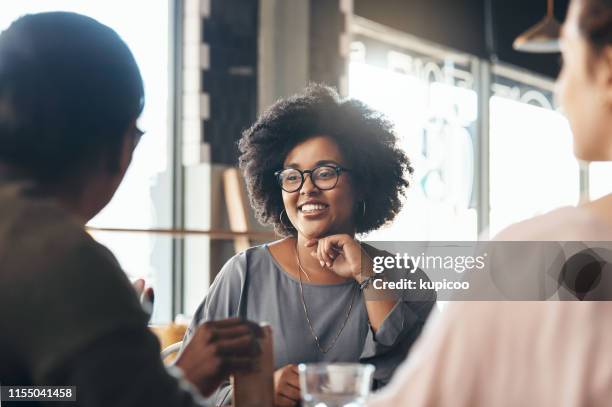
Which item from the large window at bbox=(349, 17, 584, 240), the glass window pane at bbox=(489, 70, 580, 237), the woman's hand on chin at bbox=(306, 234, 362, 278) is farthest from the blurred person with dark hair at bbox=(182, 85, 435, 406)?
the glass window pane at bbox=(489, 70, 580, 237)

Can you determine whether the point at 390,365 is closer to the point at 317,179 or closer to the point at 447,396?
the point at 317,179

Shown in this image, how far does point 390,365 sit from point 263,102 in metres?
3.22

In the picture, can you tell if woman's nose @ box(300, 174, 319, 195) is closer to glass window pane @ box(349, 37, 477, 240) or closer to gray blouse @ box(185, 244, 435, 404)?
gray blouse @ box(185, 244, 435, 404)

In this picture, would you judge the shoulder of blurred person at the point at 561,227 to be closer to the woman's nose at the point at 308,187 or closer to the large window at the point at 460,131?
the woman's nose at the point at 308,187

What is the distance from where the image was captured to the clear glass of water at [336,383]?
4.29ft

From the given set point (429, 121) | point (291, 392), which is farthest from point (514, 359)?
point (429, 121)

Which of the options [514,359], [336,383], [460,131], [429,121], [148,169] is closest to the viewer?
[514,359]

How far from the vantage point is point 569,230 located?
3.00ft

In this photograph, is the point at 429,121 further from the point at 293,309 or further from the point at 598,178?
the point at 293,309

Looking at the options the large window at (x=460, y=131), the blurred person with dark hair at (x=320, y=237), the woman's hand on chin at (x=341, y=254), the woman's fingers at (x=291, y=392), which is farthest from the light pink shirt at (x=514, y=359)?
the large window at (x=460, y=131)

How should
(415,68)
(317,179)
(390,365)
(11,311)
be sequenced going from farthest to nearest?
(415,68)
(317,179)
(390,365)
(11,311)

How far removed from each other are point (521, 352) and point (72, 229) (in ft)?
1.57

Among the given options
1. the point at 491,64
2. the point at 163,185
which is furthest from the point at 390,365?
the point at 491,64

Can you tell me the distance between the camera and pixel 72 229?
101 cm
